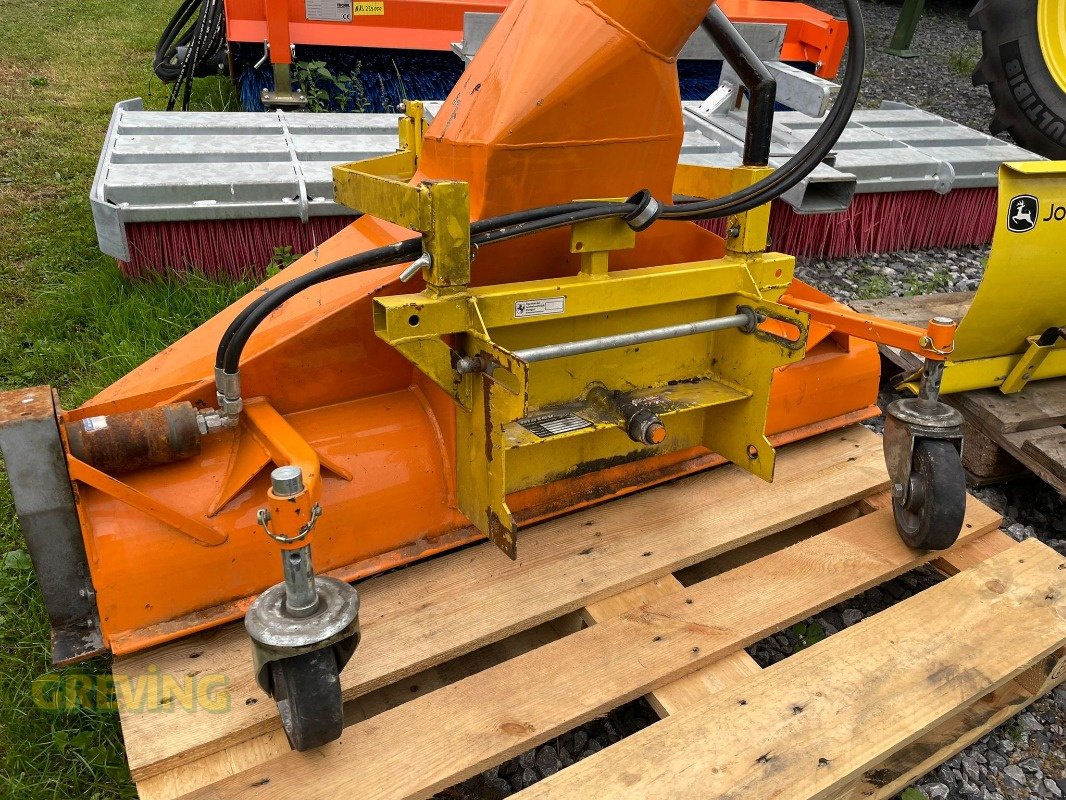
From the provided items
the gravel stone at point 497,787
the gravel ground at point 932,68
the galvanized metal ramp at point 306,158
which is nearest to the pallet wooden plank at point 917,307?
the galvanized metal ramp at point 306,158

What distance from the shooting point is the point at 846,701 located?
1.66 metres

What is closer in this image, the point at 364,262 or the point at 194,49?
the point at 364,262

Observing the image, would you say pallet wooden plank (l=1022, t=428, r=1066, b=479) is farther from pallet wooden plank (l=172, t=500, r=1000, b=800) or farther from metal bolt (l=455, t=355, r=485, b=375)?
metal bolt (l=455, t=355, r=485, b=375)

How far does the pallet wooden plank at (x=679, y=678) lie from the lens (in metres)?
1.68

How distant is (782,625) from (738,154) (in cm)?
280

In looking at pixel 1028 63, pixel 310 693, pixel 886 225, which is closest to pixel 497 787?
pixel 310 693

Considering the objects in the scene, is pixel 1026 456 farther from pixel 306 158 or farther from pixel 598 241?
pixel 306 158

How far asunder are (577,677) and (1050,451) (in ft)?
5.70

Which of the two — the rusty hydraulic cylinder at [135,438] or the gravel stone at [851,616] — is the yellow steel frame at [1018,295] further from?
the rusty hydraulic cylinder at [135,438]

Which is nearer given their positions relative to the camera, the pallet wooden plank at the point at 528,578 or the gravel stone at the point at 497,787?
the pallet wooden plank at the point at 528,578

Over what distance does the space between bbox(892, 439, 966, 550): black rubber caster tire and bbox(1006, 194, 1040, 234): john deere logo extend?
0.84m

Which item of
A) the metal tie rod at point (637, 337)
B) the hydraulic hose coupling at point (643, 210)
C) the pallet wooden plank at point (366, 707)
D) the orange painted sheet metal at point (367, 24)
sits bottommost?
the pallet wooden plank at point (366, 707)

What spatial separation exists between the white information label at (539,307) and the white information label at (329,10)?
12.7 ft

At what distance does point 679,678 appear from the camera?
173 cm
